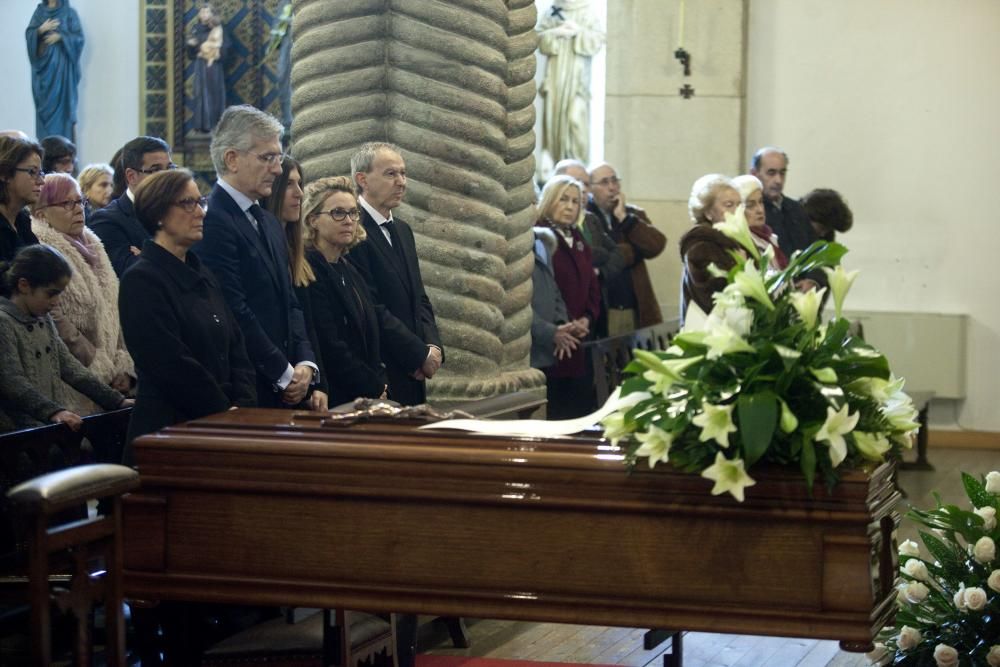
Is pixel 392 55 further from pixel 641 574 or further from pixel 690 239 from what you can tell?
pixel 641 574

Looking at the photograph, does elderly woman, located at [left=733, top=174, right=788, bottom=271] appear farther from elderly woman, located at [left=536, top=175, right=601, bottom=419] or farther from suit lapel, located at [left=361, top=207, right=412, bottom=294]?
suit lapel, located at [left=361, top=207, right=412, bottom=294]

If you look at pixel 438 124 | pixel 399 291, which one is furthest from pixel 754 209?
pixel 399 291

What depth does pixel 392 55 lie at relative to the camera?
5508 mm

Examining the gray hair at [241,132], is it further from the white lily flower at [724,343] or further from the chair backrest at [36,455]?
the white lily flower at [724,343]

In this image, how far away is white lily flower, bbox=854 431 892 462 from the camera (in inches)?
Result: 100

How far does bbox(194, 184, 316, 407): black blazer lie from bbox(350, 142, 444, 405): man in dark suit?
0.57 metres

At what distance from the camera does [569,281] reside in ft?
24.4

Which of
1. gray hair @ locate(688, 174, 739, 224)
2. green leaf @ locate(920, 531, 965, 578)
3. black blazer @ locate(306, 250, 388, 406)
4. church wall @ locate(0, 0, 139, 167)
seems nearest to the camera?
green leaf @ locate(920, 531, 965, 578)

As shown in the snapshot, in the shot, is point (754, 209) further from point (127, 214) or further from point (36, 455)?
point (36, 455)

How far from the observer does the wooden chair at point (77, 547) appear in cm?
216

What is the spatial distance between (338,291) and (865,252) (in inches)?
234

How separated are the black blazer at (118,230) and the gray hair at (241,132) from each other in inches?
45.1

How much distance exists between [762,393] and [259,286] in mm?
2287

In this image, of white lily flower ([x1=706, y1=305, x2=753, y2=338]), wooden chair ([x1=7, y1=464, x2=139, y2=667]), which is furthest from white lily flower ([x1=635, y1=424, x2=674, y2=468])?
wooden chair ([x1=7, y1=464, x2=139, y2=667])
